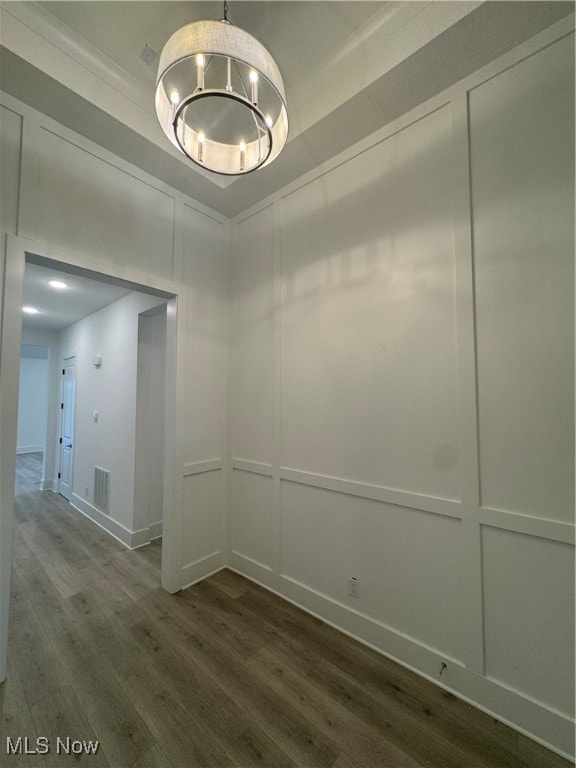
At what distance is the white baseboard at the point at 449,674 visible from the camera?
1316mm

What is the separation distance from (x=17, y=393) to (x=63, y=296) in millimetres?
2840

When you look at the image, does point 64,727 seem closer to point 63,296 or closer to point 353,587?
point 353,587

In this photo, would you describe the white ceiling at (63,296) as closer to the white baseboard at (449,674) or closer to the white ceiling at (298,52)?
the white ceiling at (298,52)

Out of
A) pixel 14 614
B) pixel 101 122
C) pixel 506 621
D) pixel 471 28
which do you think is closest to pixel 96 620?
pixel 14 614

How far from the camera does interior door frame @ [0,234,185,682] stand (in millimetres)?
1599

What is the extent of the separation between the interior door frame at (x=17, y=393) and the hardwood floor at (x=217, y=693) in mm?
318

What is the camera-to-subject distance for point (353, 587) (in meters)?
1.95

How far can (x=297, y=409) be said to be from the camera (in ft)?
7.51

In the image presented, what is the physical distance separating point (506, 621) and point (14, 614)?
3.12m

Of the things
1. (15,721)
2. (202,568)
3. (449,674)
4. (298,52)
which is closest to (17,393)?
(15,721)

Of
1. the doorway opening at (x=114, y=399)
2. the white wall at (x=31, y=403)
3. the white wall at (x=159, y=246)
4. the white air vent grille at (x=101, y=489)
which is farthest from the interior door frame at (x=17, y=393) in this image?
the white wall at (x=31, y=403)

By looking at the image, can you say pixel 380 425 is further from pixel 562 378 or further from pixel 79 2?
pixel 79 2

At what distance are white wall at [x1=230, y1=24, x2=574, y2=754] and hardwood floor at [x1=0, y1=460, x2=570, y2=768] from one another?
0.57 feet

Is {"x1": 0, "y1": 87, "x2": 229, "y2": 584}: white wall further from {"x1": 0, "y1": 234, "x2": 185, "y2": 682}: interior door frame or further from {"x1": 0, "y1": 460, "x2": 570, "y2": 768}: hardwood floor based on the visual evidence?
{"x1": 0, "y1": 460, "x2": 570, "y2": 768}: hardwood floor
